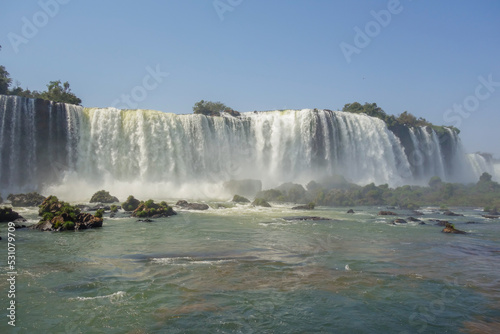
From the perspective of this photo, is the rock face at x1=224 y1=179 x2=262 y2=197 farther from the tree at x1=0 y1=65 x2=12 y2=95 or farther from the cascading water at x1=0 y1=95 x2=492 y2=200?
the tree at x1=0 y1=65 x2=12 y2=95

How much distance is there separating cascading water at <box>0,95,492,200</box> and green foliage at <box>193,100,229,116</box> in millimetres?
13617

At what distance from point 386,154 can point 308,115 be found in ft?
40.9

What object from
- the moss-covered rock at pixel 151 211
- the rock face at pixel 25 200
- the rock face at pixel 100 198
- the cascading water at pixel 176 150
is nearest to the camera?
the moss-covered rock at pixel 151 211

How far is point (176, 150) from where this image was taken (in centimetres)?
3600

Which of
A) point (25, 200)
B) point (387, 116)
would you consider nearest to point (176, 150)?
point (25, 200)

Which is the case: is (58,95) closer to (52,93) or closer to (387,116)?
(52,93)

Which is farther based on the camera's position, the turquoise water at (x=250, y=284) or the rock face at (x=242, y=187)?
the rock face at (x=242, y=187)

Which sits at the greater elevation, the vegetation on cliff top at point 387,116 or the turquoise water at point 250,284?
the vegetation on cliff top at point 387,116

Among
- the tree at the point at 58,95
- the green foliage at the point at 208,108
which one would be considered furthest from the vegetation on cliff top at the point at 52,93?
the green foliage at the point at 208,108

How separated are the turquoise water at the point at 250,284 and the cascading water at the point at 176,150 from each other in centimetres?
1986

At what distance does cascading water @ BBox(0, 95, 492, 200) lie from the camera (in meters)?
30.1

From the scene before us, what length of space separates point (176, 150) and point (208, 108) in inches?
956

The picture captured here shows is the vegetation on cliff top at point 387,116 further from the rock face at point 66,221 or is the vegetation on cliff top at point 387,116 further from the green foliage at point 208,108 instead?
the rock face at point 66,221

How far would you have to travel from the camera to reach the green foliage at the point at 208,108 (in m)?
55.0
